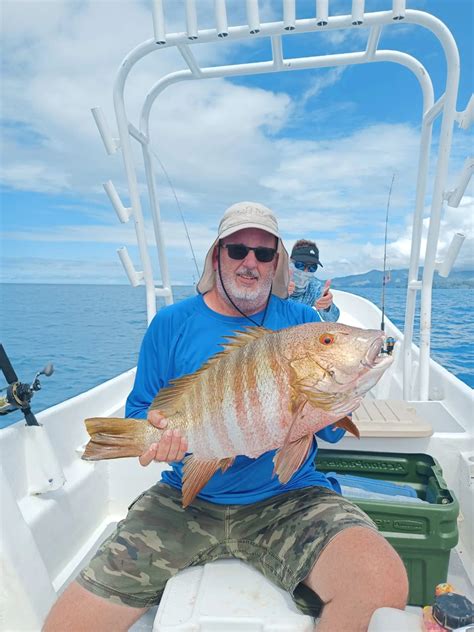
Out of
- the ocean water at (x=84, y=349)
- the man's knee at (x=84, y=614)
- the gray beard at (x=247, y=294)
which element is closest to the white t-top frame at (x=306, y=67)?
the gray beard at (x=247, y=294)

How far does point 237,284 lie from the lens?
89.1 inches

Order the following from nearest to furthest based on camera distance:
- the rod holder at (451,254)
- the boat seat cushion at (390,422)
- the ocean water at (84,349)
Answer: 1. the boat seat cushion at (390,422)
2. the rod holder at (451,254)
3. the ocean water at (84,349)

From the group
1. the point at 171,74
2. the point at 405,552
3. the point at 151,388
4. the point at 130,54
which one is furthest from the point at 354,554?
the point at 171,74

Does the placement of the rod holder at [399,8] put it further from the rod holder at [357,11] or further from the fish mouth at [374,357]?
the fish mouth at [374,357]

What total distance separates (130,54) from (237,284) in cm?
233

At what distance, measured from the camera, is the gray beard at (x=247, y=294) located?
2.26 meters

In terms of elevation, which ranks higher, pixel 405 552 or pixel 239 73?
pixel 239 73

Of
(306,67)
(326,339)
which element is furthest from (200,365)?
(306,67)

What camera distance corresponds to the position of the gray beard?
2262 mm

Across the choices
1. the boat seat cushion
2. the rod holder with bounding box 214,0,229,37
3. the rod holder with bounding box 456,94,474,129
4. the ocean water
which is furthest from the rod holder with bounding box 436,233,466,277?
the ocean water

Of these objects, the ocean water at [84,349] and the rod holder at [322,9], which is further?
the ocean water at [84,349]

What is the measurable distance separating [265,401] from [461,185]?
2.74m

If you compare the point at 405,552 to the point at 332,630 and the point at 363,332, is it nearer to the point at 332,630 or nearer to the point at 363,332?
the point at 332,630

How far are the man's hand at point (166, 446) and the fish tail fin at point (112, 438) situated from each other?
0.15 ft
